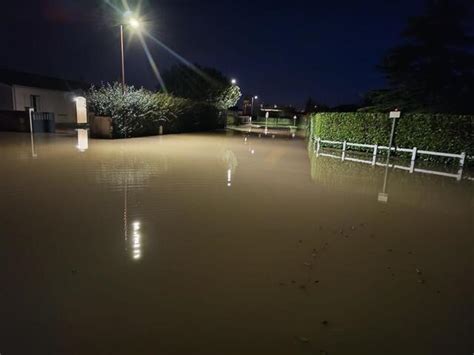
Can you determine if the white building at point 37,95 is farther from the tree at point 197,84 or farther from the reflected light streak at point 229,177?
the reflected light streak at point 229,177

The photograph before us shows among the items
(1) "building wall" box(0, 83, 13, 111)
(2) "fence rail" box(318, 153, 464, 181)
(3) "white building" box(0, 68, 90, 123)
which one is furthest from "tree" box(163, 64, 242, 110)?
(2) "fence rail" box(318, 153, 464, 181)

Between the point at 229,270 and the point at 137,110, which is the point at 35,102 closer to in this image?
the point at 137,110

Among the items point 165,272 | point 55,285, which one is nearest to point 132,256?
point 165,272

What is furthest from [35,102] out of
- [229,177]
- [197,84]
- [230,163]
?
[229,177]

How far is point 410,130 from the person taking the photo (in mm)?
13984

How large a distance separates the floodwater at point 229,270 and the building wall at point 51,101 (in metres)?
24.1

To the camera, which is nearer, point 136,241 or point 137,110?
point 136,241

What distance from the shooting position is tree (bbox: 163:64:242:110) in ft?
133

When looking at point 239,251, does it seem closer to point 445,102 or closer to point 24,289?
point 24,289

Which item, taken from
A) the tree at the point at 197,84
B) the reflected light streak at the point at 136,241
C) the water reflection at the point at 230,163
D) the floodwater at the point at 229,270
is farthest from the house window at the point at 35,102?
the reflected light streak at the point at 136,241

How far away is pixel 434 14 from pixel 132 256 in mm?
22560

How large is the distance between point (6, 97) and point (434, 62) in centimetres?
3259

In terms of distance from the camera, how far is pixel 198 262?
163 inches

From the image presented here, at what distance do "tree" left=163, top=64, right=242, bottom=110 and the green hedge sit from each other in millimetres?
24568
